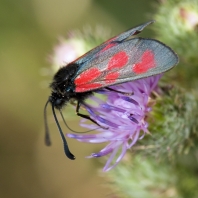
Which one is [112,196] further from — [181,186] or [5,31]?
[5,31]

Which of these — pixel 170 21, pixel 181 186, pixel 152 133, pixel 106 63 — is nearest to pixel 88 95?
pixel 106 63

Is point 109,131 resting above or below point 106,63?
below

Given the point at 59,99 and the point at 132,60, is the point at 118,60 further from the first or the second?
the point at 59,99

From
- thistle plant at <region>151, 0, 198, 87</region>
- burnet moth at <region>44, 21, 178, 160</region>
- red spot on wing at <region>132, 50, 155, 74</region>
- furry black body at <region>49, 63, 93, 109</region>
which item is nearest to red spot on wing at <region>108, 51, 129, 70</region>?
burnet moth at <region>44, 21, 178, 160</region>

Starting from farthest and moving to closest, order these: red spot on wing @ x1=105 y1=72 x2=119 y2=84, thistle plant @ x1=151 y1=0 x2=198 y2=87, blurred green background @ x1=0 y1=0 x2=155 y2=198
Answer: blurred green background @ x1=0 y1=0 x2=155 y2=198 < thistle plant @ x1=151 y1=0 x2=198 y2=87 < red spot on wing @ x1=105 y1=72 x2=119 y2=84

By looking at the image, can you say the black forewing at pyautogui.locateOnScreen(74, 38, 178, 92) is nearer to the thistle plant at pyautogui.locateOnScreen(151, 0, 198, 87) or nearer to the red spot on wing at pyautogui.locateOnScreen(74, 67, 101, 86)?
the red spot on wing at pyautogui.locateOnScreen(74, 67, 101, 86)

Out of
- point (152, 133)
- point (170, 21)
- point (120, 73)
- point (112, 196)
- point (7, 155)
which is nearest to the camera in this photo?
point (120, 73)

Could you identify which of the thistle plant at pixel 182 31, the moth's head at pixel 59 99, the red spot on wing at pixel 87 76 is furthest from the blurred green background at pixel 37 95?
the red spot on wing at pixel 87 76

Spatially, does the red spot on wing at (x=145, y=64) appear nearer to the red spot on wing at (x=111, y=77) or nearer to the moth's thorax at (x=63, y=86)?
the red spot on wing at (x=111, y=77)
